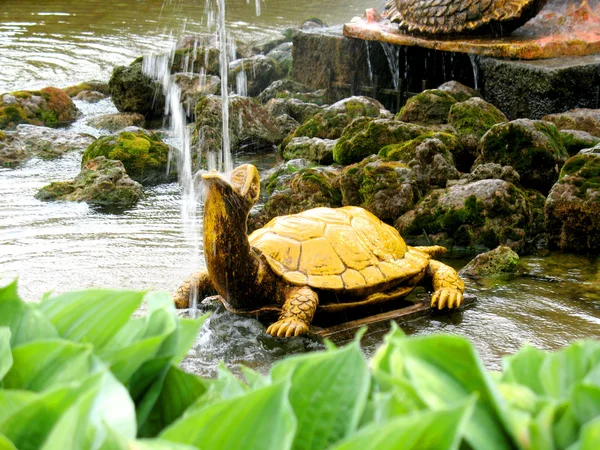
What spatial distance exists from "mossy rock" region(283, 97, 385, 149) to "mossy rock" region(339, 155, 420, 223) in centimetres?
271

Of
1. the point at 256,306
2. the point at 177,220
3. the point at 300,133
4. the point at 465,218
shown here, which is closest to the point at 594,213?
the point at 465,218

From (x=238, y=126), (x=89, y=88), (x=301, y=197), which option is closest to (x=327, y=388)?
(x=301, y=197)

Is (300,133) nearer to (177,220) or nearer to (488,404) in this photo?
(177,220)

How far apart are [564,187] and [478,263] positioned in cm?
108

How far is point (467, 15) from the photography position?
9.87 metres

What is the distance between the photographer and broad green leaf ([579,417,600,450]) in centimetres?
88

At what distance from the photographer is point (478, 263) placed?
5.75 meters

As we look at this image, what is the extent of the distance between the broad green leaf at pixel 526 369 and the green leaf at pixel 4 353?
80cm

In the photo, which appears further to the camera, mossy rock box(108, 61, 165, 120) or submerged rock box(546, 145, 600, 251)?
mossy rock box(108, 61, 165, 120)

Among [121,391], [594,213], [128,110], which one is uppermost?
[121,391]

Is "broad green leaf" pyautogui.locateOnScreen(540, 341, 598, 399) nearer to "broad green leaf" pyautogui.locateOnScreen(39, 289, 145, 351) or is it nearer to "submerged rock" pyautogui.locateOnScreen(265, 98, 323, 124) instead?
"broad green leaf" pyautogui.locateOnScreen(39, 289, 145, 351)

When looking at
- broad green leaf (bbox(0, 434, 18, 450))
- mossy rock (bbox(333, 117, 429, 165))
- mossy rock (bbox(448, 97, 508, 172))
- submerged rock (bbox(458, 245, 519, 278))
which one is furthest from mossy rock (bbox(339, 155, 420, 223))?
broad green leaf (bbox(0, 434, 18, 450))

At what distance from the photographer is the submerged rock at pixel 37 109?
1225 centimetres

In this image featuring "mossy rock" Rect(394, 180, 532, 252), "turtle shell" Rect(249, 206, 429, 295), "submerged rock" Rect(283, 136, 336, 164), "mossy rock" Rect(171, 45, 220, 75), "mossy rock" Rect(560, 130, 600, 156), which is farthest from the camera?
"mossy rock" Rect(171, 45, 220, 75)
